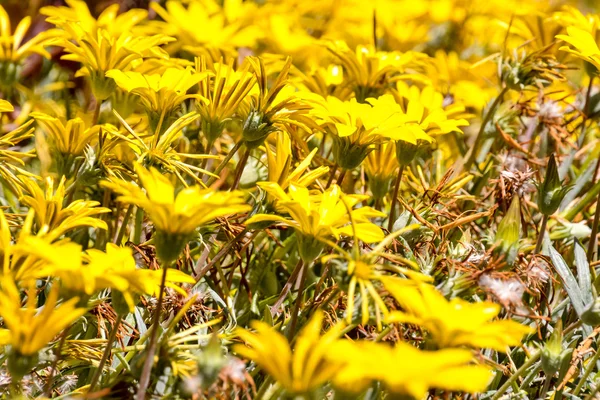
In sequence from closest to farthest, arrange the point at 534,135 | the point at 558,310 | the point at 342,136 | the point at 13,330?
the point at 13,330 → the point at 342,136 → the point at 558,310 → the point at 534,135

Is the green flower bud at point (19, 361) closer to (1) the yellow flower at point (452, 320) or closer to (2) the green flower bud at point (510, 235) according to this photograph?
(1) the yellow flower at point (452, 320)

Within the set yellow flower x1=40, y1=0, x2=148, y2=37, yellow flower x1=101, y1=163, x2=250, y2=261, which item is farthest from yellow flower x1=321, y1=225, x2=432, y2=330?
yellow flower x1=40, y1=0, x2=148, y2=37

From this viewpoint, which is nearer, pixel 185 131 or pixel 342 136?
pixel 342 136

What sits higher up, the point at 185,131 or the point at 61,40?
the point at 61,40

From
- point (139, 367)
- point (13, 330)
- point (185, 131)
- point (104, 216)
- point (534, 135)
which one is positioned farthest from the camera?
point (534, 135)

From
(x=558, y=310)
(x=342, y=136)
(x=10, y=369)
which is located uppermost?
(x=342, y=136)

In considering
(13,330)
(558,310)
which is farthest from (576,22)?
(13,330)

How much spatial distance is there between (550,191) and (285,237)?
19.4 inches

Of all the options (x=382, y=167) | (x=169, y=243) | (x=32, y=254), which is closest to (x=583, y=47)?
(x=382, y=167)

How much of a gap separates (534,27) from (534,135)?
24 cm

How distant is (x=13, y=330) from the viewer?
709mm

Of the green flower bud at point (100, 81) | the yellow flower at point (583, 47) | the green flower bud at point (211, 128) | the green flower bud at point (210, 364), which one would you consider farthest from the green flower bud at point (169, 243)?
the yellow flower at point (583, 47)

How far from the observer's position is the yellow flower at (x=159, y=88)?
1036 mm

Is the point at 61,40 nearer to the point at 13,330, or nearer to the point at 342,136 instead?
the point at 342,136
